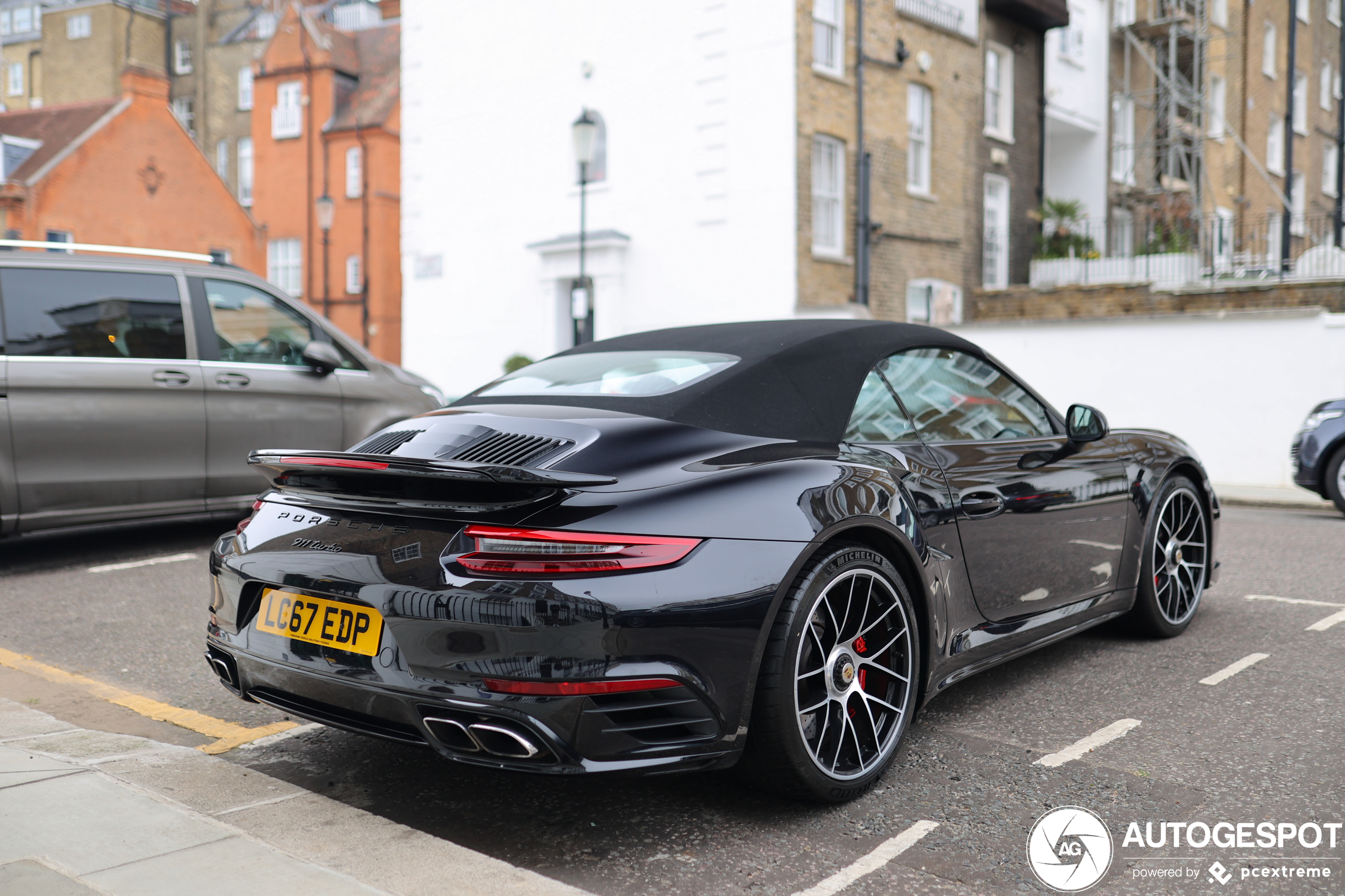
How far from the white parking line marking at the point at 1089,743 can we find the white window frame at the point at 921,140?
1810cm

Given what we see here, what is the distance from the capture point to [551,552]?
8.62 ft

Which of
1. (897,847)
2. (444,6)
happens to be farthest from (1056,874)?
(444,6)

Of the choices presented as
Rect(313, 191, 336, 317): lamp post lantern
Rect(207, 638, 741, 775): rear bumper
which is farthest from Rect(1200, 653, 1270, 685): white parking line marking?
Rect(313, 191, 336, 317): lamp post lantern

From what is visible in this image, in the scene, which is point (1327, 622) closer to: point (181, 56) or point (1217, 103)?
point (1217, 103)

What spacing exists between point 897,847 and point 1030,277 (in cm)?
2163

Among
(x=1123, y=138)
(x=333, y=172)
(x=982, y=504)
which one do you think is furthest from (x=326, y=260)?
(x=982, y=504)

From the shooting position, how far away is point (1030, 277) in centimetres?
2289

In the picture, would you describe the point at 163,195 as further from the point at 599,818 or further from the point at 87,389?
the point at 599,818

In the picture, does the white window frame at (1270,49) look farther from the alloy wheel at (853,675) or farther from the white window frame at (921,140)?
the alloy wheel at (853,675)

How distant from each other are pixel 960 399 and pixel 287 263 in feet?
122

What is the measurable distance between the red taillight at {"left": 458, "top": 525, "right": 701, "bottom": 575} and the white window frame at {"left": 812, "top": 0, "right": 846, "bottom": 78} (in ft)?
57.2

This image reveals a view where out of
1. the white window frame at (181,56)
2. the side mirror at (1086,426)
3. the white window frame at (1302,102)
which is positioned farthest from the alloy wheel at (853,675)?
the white window frame at (181,56)

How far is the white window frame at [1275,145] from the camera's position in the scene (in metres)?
31.0

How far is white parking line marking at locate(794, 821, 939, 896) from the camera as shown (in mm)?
2604
